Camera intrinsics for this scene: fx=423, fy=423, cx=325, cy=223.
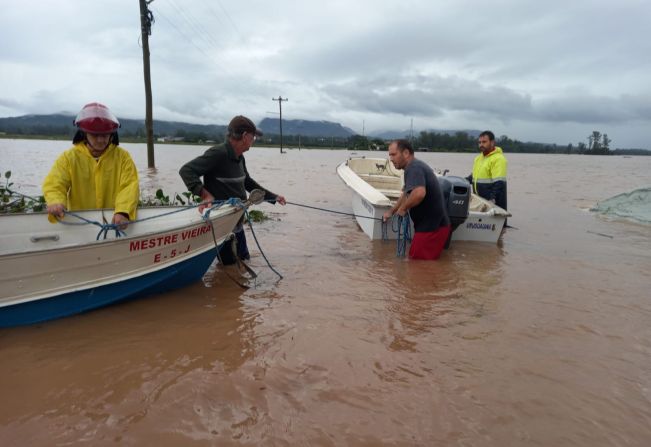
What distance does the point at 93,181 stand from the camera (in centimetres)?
430

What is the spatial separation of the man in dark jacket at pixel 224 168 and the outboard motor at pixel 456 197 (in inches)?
116

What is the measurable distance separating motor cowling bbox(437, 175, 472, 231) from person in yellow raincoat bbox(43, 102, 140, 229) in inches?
183

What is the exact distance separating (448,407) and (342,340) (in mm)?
1151

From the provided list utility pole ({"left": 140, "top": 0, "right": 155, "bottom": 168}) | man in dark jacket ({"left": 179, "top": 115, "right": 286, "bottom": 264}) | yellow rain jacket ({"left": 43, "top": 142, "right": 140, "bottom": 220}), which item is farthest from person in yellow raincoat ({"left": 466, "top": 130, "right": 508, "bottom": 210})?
Answer: utility pole ({"left": 140, "top": 0, "right": 155, "bottom": 168})

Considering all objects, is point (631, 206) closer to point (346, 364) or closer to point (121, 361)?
point (346, 364)

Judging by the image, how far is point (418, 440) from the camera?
255 cm

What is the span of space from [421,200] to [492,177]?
3.69m

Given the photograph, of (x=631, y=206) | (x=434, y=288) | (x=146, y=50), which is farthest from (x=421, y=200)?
(x=146, y=50)

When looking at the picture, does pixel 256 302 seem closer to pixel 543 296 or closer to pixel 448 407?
pixel 448 407

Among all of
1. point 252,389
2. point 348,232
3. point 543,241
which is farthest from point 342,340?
point 543,241

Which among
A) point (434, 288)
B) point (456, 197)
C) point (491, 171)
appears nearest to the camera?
point (434, 288)

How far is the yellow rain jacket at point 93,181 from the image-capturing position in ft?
13.3

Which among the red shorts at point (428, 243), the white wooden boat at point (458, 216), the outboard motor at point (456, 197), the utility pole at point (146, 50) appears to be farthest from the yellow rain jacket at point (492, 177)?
the utility pole at point (146, 50)

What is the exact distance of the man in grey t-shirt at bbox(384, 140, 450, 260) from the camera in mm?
5738
